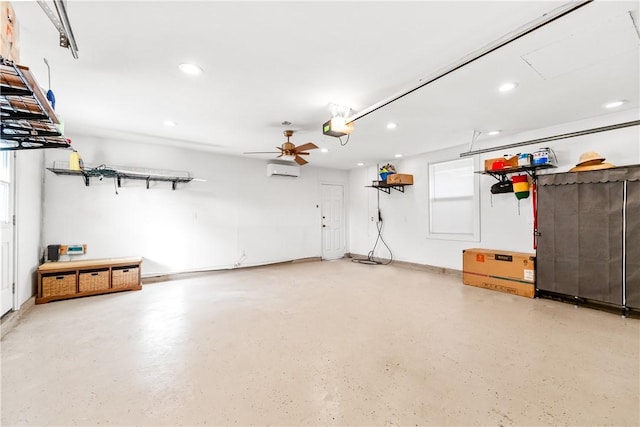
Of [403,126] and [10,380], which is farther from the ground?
[403,126]

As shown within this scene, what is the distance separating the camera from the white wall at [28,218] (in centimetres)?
337

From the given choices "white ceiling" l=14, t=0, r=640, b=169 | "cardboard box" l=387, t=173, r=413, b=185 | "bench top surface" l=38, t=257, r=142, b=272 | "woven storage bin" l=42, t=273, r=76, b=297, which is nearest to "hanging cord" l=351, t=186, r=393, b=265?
"cardboard box" l=387, t=173, r=413, b=185

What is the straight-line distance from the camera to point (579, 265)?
11.9ft

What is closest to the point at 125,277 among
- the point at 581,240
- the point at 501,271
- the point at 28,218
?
the point at 28,218

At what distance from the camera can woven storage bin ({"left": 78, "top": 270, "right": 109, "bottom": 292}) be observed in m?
4.14

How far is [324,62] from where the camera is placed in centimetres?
239

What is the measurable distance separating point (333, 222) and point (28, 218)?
611cm

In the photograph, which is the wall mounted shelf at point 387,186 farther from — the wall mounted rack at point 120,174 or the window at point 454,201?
the wall mounted rack at point 120,174

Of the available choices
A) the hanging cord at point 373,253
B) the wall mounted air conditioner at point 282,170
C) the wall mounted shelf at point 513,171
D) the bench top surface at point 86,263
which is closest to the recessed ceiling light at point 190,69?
the bench top surface at point 86,263

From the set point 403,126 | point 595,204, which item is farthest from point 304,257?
point 595,204

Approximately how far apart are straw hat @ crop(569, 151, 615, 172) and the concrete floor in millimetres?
1861

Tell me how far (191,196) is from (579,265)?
21.5ft

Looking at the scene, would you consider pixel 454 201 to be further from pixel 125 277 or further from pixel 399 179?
pixel 125 277

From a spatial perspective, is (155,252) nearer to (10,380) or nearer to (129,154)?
(129,154)
